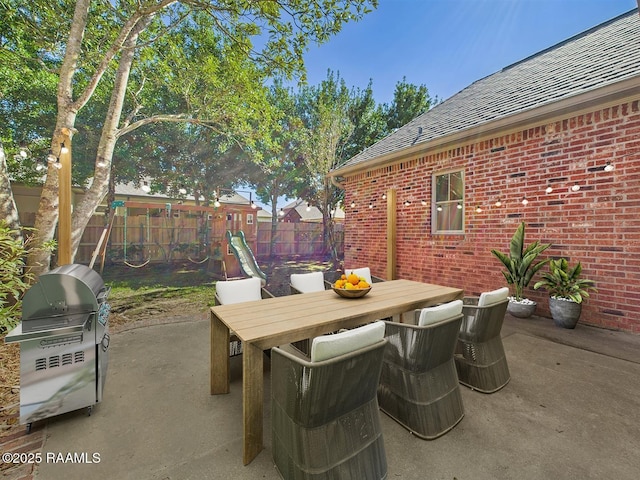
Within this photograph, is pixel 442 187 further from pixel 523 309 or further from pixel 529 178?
pixel 523 309

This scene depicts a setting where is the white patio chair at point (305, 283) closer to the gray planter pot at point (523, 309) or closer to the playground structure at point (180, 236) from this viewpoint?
the gray planter pot at point (523, 309)

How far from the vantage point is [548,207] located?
14.0ft

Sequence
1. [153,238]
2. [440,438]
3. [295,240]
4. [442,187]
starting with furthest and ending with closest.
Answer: [295,240] → [153,238] → [442,187] → [440,438]

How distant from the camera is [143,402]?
2.37 m

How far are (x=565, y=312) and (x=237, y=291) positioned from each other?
14.8 ft

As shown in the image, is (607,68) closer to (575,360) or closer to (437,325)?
(575,360)

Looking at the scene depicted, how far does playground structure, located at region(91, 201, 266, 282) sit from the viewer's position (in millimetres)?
9281

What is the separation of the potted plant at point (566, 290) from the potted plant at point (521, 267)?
230 millimetres

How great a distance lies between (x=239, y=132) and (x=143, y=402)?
6508mm

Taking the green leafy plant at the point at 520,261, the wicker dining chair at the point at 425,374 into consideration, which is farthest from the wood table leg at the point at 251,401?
the green leafy plant at the point at 520,261

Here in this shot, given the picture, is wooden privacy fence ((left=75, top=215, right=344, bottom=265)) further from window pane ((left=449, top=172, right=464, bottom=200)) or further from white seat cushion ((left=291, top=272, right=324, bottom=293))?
window pane ((left=449, top=172, right=464, bottom=200))

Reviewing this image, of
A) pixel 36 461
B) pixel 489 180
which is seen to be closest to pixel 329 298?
pixel 36 461

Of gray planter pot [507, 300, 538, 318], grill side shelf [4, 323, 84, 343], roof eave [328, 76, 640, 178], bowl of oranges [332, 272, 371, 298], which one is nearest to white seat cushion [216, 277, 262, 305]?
bowl of oranges [332, 272, 371, 298]

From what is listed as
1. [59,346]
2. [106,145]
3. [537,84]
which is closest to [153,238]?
[106,145]
